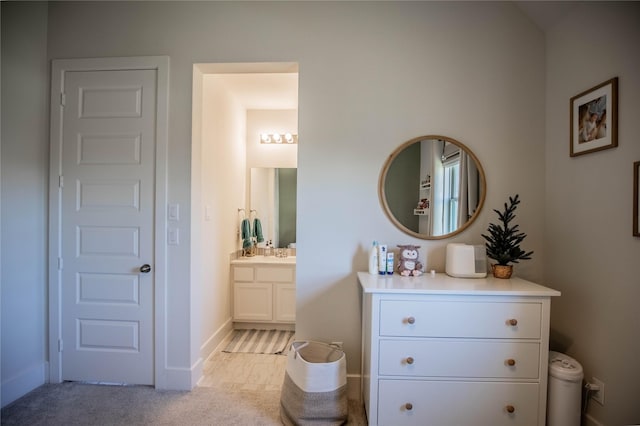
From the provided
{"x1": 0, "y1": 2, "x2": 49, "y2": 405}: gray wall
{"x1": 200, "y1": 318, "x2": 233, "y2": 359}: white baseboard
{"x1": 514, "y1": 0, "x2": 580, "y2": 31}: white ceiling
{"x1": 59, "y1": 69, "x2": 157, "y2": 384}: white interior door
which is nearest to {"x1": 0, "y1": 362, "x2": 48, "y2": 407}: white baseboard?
{"x1": 0, "y1": 2, "x2": 49, "y2": 405}: gray wall

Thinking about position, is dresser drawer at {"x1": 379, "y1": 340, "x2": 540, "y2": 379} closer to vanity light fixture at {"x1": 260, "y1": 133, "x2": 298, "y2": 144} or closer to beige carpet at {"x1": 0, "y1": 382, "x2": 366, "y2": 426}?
beige carpet at {"x1": 0, "y1": 382, "x2": 366, "y2": 426}

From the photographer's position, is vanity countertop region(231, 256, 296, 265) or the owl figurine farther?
vanity countertop region(231, 256, 296, 265)

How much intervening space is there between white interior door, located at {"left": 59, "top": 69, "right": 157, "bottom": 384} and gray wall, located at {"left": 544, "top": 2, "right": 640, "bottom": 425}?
2768 mm

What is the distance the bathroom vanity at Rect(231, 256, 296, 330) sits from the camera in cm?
329

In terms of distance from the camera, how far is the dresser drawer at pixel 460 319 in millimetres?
1704

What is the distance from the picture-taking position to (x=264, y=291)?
331cm

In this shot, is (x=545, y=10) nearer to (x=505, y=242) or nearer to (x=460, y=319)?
(x=505, y=242)

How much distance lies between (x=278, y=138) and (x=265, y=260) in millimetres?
1462

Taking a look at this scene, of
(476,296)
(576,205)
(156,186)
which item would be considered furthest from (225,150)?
(576,205)

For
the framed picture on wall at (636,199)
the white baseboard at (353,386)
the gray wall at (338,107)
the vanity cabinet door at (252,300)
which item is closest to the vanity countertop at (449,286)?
the gray wall at (338,107)

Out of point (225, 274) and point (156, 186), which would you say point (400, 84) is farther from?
point (225, 274)

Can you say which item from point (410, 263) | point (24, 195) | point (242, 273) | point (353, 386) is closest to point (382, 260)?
point (410, 263)

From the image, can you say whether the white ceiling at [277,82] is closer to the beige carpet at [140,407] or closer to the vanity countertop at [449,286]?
the vanity countertop at [449,286]

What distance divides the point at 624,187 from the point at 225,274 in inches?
123
